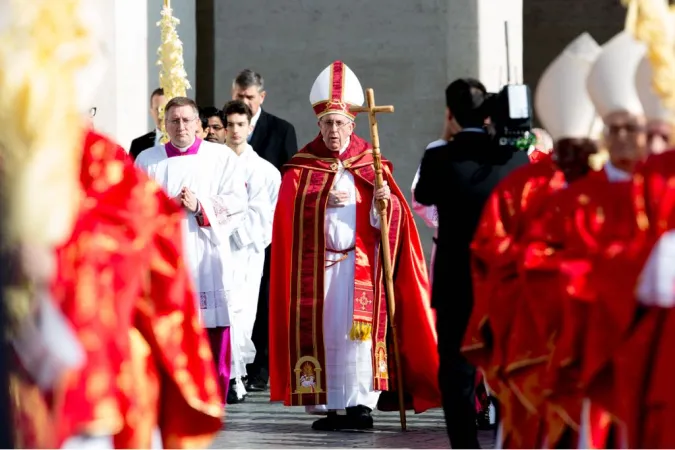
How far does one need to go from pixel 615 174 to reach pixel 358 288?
144 inches

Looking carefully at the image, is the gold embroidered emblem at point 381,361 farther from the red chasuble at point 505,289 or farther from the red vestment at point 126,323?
the red vestment at point 126,323

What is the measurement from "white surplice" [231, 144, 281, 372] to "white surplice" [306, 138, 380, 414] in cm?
163

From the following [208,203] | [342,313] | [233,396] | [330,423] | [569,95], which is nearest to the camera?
[569,95]

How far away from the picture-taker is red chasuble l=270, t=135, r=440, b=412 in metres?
10.6

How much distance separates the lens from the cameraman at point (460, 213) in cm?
863

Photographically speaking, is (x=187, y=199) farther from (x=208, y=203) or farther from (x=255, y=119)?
(x=255, y=119)

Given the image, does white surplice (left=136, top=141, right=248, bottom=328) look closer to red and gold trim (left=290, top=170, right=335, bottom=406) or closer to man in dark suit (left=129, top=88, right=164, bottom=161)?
red and gold trim (left=290, top=170, right=335, bottom=406)

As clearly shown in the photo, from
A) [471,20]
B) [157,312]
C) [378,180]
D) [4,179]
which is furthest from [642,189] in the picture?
[471,20]

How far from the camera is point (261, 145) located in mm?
13531

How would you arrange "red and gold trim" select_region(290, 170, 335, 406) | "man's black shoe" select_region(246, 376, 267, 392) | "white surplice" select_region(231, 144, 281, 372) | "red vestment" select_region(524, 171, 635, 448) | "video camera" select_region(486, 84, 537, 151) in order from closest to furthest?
"red vestment" select_region(524, 171, 635, 448) < "video camera" select_region(486, 84, 537, 151) < "red and gold trim" select_region(290, 170, 335, 406) < "white surplice" select_region(231, 144, 281, 372) < "man's black shoe" select_region(246, 376, 267, 392)

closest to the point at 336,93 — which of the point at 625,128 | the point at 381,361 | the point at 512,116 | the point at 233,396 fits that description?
the point at 381,361

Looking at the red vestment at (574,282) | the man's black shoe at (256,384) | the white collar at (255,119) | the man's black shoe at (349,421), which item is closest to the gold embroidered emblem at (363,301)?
the man's black shoe at (349,421)

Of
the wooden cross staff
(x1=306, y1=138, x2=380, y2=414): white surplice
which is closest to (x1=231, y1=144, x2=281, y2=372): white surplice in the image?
(x1=306, y1=138, x2=380, y2=414): white surplice

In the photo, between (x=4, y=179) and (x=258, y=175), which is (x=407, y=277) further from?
(x=4, y=179)
